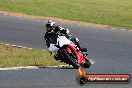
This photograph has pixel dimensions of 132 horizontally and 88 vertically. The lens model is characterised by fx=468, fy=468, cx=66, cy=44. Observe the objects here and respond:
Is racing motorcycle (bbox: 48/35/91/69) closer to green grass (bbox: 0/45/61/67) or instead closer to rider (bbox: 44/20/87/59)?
rider (bbox: 44/20/87/59)

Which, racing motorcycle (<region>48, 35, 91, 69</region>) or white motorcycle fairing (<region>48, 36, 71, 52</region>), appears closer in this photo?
white motorcycle fairing (<region>48, 36, 71, 52</region>)

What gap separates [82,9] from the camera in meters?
43.0

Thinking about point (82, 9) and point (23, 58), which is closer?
point (23, 58)

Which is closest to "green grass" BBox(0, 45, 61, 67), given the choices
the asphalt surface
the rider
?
the asphalt surface

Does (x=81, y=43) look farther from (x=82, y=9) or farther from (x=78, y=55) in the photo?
(x=78, y=55)

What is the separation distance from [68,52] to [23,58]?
1012 cm

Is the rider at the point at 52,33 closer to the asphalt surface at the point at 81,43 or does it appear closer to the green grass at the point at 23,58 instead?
the asphalt surface at the point at 81,43

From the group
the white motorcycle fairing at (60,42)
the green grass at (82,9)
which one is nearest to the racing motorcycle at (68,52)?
the white motorcycle fairing at (60,42)

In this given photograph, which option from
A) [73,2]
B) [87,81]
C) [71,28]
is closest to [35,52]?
[71,28]

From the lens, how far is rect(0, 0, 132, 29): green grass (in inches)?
1518

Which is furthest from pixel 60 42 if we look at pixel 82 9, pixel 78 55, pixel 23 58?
pixel 82 9

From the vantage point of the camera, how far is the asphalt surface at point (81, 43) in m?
16.5

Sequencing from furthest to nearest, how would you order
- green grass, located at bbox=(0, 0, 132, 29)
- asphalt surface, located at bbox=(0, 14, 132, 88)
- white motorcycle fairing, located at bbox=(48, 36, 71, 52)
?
green grass, located at bbox=(0, 0, 132, 29)
asphalt surface, located at bbox=(0, 14, 132, 88)
white motorcycle fairing, located at bbox=(48, 36, 71, 52)

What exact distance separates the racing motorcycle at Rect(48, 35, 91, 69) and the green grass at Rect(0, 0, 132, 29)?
25014 mm
